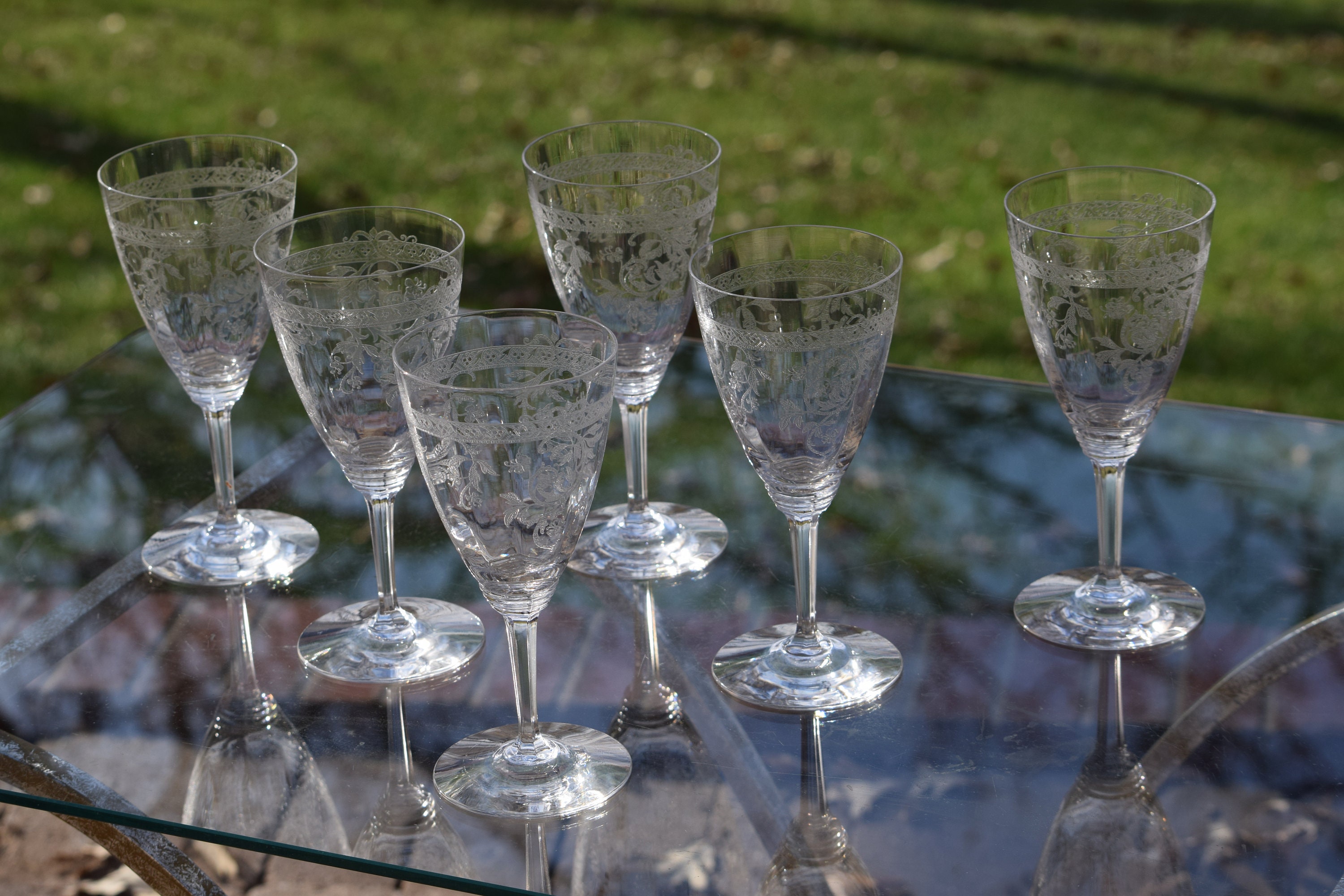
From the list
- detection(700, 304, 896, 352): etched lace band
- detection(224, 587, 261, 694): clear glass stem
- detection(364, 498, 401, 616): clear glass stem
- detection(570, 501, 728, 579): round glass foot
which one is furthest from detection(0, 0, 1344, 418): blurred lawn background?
detection(700, 304, 896, 352): etched lace band

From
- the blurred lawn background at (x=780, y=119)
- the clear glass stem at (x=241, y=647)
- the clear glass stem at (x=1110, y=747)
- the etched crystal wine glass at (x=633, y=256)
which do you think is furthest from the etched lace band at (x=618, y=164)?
the blurred lawn background at (x=780, y=119)

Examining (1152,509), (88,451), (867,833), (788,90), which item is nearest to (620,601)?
(867,833)

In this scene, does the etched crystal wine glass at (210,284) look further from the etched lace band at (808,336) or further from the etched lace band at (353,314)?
the etched lace band at (808,336)

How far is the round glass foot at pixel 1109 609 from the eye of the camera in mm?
1582

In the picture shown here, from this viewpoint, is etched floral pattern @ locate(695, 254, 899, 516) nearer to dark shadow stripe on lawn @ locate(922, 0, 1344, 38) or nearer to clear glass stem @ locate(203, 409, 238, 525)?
clear glass stem @ locate(203, 409, 238, 525)

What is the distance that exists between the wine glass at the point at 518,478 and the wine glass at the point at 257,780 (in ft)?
0.38

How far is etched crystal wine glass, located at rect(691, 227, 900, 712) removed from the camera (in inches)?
52.6

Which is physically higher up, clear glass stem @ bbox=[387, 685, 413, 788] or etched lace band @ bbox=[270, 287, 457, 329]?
etched lace band @ bbox=[270, 287, 457, 329]

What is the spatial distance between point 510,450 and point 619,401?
23.2 inches

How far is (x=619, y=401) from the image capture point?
1791 mm

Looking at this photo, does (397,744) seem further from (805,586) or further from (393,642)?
(805,586)

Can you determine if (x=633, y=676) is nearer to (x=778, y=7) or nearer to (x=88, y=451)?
(x=88, y=451)

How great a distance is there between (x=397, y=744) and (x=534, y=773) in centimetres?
16

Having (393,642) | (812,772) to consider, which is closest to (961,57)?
(393,642)
